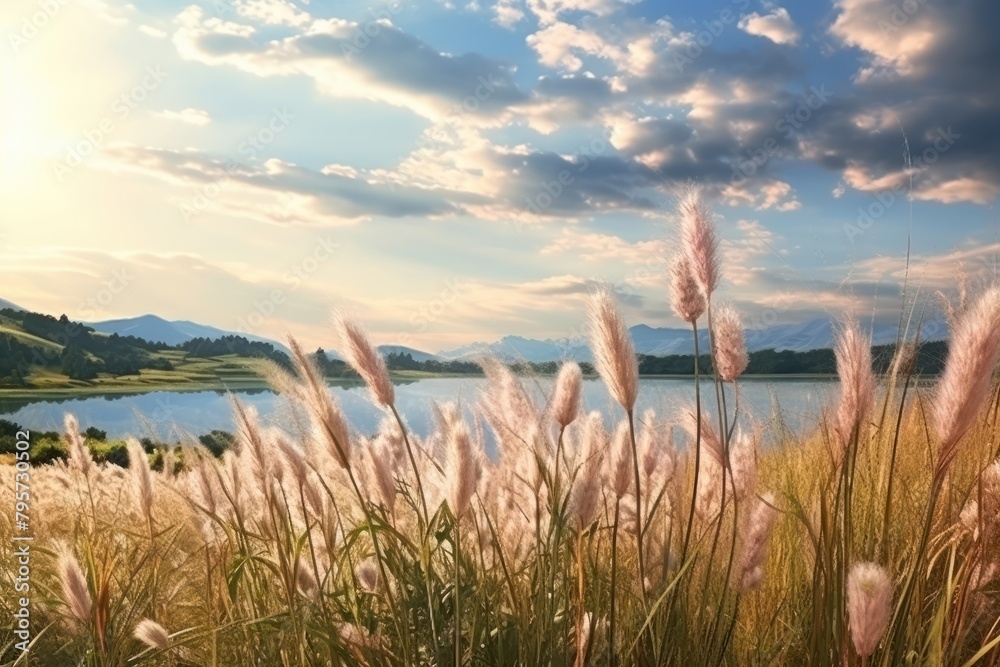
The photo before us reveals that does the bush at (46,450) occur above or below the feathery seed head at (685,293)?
below

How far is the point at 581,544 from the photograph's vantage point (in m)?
2.05

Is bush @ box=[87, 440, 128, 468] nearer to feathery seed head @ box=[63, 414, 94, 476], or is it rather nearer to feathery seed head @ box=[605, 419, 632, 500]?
feathery seed head @ box=[63, 414, 94, 476]

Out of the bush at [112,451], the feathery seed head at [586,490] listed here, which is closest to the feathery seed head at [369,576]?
the feathery seed head at [586,490]

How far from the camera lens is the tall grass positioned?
6.41 ft

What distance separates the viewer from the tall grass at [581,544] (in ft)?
6.41

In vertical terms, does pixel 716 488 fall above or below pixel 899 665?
above

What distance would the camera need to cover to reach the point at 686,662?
7.87 feet

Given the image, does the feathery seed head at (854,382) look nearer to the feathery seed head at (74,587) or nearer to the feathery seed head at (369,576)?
the feathery seed head at (369,576)

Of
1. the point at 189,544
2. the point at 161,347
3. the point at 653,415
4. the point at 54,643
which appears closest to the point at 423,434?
the point at 653,415

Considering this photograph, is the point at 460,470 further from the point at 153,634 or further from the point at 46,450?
the point at 46,450

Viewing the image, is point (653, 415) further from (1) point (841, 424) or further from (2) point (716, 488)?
(1) point (841, 424)

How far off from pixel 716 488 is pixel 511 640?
85 cm

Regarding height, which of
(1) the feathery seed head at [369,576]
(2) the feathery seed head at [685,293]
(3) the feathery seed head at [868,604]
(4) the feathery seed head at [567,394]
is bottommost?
(1) the feathery seed head at [369,576]

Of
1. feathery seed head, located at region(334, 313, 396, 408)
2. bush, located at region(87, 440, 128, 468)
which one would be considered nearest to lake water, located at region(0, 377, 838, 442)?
feathery seed head, located at region(334, 313, 396, 408)
